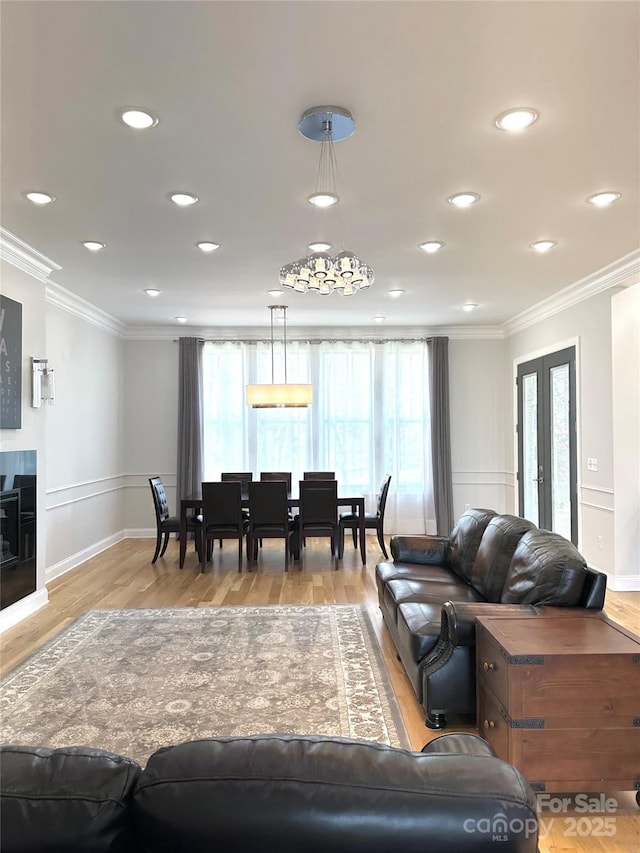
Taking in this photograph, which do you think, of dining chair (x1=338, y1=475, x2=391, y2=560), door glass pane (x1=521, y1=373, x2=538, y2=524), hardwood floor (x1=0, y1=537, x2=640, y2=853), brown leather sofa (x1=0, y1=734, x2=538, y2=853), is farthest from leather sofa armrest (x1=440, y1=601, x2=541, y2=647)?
door glass pane (x1=521, y1=373, x2=538, y2=524)

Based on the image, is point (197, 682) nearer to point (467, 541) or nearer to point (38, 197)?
point (467, 541)

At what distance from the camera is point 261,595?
16.9 ft

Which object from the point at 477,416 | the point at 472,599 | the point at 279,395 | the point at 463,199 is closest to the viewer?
the point at 472,599

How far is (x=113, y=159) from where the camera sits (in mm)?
3037

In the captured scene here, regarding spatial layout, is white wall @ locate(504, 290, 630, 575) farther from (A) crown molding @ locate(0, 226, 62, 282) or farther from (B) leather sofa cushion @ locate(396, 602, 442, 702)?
(A) crown molding @ locate(0, 226, 62, 282)

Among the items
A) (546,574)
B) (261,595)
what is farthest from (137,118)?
(261,595)

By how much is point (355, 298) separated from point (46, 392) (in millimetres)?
3257

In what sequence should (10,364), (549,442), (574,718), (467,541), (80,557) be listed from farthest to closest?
(549,442) < (80,557) < (10,364) < (467,541) < (574,718)

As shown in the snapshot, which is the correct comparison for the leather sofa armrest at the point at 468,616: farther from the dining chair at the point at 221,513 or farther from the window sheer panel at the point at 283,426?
the window sheer panel at the point at 283,426

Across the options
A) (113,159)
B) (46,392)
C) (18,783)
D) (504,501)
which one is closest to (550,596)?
(18,783)

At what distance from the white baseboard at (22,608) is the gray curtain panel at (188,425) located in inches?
118

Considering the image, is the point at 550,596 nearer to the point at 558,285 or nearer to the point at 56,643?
the point at 56,643

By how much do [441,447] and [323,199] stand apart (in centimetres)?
502

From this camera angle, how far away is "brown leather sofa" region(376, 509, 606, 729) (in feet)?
8.80
